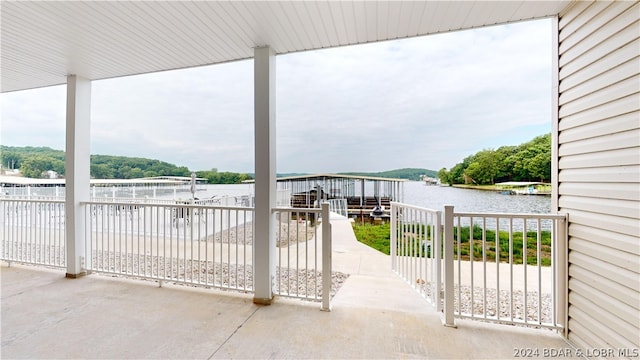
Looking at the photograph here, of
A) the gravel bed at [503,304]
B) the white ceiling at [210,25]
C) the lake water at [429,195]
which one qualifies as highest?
the white ceiling at [210,25]

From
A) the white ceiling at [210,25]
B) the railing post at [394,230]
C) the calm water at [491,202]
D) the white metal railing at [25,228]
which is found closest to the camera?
the white ceiling at [210,25]

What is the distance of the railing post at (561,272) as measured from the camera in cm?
200

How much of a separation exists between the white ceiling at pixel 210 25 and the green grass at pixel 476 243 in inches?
72.9

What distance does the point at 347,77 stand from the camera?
6047 millimetres

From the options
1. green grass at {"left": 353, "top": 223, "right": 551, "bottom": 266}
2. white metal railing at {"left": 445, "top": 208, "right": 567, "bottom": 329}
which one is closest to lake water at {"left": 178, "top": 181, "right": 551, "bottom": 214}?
white metal railing at {"left": 445, "top": 208, "right": 567, "bottom": 329}

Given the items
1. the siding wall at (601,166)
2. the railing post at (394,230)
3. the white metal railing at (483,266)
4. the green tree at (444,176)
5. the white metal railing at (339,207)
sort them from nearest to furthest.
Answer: the siding wall at (601,166) → the white metal railing at (483,266) → the railing post at (394,230) → the green tree at (444,176) → the white metal railing at (339,207)

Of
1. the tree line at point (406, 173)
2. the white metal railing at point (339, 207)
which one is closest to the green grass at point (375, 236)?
the white metal railing at point (339, 207)

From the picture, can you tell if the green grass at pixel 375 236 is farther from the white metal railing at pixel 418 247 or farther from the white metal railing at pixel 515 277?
the white metal railing at pixel 515 277

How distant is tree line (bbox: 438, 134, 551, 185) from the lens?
2.61 meters

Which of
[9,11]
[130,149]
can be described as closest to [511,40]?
[9,11]

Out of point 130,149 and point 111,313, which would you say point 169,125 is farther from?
point 111,313

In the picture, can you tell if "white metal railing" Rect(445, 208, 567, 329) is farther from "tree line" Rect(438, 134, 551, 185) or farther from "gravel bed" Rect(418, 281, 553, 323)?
"tree line" Rect(438, 134, 551, 185)

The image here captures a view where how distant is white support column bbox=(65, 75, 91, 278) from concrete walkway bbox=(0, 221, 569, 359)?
43 centimetres

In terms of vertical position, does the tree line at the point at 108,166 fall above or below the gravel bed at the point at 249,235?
above
